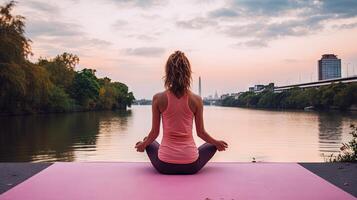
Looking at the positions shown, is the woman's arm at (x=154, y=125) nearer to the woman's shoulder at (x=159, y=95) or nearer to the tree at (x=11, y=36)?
the woman's shoulder at (x=159, y=95)

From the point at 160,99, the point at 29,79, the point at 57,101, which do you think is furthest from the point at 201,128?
the point at 57,101

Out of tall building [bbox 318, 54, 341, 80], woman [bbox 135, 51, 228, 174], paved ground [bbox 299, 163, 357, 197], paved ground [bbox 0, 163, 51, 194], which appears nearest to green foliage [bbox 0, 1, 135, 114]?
paved ground [bbox 0, 163, 51, 194]

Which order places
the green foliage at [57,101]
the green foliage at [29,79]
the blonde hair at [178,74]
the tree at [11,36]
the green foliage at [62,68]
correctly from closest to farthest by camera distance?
the blonde hair at [178,74], the tree at [11,36], the green foliage at [29,79], the green foliage at [57,101], the green foliage at [62,68]

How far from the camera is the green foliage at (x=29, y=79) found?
29.9 m

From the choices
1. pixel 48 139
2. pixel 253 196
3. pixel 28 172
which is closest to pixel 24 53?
pixel 48 139

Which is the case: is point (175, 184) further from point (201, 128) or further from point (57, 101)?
point (57, 101)

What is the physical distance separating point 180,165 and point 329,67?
17114 cm

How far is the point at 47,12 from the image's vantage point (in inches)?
1085

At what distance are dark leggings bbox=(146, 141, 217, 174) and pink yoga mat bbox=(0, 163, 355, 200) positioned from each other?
3.2 inches

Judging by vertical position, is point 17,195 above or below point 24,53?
below

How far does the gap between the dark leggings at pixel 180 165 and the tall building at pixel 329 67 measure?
166 m

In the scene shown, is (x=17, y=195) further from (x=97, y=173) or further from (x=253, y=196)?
(x=253, y=196)

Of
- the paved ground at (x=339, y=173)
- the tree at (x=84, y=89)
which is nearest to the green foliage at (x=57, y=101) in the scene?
the tree at (x=84, y=89)

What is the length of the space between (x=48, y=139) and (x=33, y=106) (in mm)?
27505
